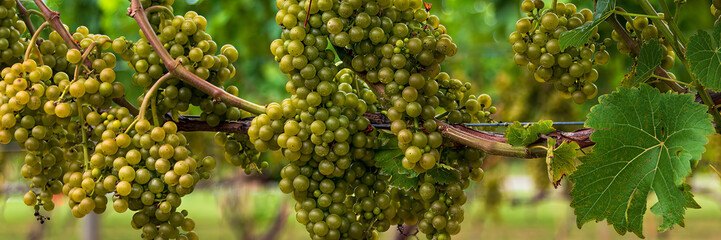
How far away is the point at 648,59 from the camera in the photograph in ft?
2.03

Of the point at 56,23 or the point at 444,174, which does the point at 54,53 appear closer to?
the point at 56,23

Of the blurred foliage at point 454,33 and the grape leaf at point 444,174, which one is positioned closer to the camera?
the grape leaf at point 444,174

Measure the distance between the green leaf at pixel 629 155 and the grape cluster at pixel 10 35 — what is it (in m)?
0.62

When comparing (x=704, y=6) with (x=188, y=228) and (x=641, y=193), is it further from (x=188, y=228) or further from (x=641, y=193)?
(x=188, y=228)

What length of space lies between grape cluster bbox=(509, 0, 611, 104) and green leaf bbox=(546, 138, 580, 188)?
0.08 meters

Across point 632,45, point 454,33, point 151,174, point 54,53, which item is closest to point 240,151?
point 151,174

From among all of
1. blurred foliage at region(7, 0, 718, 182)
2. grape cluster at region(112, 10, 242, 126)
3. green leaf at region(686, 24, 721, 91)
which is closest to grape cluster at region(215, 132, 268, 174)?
grape cluster at region(112, 10, 242, 126)

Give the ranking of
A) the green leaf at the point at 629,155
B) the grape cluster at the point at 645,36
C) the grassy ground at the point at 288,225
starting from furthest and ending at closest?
the grassy ground at the point at 288,225 → the grape cluster at the point at 645,36 → the green leaf at the point at 629,155

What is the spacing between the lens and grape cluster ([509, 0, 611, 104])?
24.7 inches

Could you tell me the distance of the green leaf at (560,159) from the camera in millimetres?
564

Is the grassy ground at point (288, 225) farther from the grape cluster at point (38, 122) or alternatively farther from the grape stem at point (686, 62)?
the grape stem at point (686, 62)

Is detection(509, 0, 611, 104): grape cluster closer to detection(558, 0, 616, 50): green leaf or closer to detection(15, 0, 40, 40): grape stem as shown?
detection(558, 0, 616, 50): green leaf

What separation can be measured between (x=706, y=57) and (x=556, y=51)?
0.45 feet

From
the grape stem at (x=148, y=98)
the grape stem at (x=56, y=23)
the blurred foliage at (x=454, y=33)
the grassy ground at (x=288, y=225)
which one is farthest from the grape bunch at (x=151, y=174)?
the grassy ground at (x=288, y=225)
